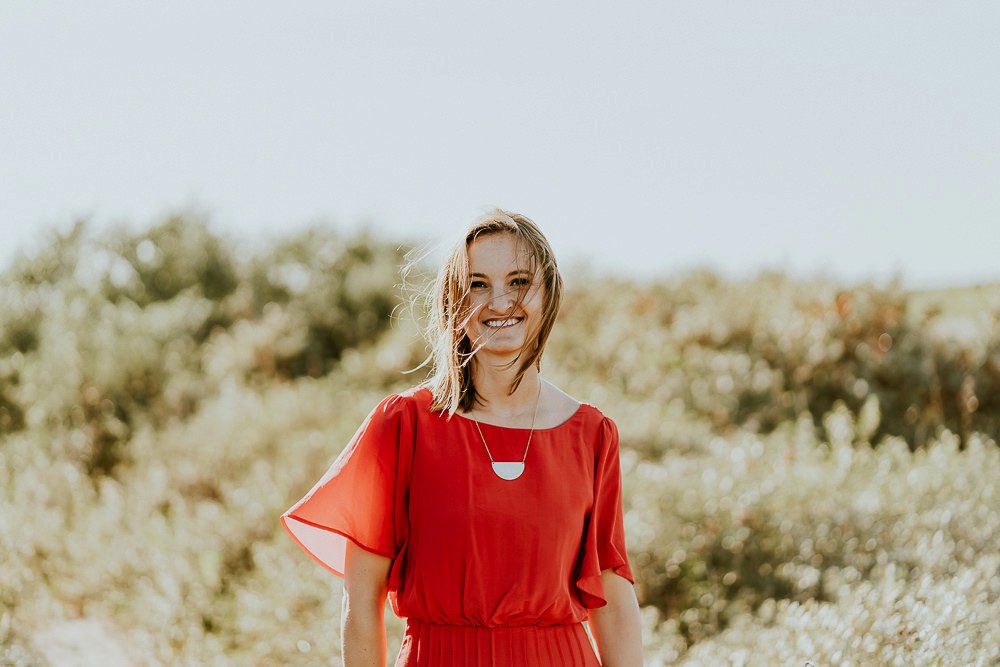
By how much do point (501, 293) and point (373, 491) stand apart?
Result: 0.59 meters

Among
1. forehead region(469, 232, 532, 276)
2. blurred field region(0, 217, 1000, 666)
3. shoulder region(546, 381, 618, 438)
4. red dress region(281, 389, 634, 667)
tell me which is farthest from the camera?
blurred field region(0, 217, 1000, 666)

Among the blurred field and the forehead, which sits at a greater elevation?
the forehead

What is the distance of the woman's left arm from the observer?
2.40m

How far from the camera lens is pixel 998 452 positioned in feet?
22.7

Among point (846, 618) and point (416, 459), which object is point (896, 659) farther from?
point (416, 459)

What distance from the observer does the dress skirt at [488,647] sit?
7.22ft

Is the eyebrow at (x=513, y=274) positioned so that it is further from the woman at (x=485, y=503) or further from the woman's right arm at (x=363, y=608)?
the woman's right arm at (x=363, y=608)

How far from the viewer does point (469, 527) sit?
2.18 m

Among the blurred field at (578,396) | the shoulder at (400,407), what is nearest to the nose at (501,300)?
the shoulder at (400,407)

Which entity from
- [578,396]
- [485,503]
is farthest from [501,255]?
[578,396]

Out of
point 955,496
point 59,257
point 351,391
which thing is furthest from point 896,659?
point 59,257

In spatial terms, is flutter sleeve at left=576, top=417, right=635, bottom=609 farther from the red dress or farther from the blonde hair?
the blonde hair

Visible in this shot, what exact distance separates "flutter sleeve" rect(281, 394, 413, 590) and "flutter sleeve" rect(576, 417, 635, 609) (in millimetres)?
475

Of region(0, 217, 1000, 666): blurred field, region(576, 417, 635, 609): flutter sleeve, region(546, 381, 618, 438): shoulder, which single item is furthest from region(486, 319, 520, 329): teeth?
region(0, 217, 1000, 666): blurred field
